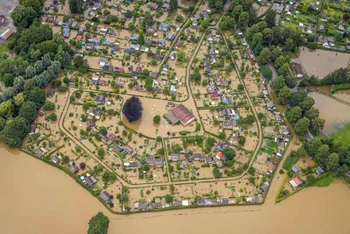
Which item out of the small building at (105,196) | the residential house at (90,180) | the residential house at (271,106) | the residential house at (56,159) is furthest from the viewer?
the residential house at (271,106)

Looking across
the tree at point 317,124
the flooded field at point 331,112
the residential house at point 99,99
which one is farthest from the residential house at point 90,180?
the flooded field at point 331,112

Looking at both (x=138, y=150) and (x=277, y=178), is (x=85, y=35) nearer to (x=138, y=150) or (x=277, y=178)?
(x=138, y=150)

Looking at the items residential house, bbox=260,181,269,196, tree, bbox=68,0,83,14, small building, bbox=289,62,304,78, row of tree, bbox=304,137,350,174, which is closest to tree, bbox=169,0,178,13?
tree, bbox=68,0,83,14

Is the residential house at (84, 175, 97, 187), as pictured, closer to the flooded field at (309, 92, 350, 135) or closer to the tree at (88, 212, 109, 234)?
the tree at (88, 212, 109, 234)

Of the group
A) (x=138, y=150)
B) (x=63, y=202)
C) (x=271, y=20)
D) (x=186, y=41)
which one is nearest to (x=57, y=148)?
(x=63, y=202)

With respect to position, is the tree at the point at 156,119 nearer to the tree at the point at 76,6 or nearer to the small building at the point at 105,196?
the small building at the point at 105,196
